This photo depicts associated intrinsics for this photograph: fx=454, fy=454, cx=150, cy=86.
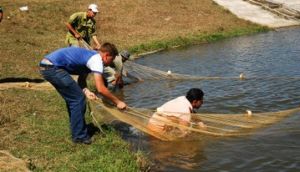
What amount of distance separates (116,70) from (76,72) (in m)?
5.06

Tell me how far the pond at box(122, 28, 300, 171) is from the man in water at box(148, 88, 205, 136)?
340 mm

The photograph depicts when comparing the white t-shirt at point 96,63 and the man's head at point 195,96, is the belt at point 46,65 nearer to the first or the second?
the white t-shirt at point 96,63

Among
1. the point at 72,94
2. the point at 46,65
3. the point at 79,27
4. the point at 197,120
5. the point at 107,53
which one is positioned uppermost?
the point at 107,53

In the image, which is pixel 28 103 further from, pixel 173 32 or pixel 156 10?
pixel 156 10

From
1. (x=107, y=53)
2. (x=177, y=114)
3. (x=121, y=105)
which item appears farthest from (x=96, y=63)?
(x=177, y=114)

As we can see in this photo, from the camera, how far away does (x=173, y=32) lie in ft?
76.3

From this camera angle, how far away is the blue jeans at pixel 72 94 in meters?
6.83

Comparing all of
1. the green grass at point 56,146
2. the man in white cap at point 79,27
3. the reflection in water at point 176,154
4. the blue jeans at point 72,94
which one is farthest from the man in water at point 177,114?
the man in white cap at point 79,27

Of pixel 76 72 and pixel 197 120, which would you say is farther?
pixel 197 120

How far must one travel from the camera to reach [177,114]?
7.56 meters

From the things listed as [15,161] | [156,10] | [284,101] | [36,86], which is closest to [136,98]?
[36,86]

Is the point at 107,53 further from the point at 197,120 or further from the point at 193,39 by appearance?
the point at 193,39

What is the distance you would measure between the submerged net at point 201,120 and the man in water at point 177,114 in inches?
0.8

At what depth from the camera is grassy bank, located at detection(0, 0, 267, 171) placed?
21.8ft
